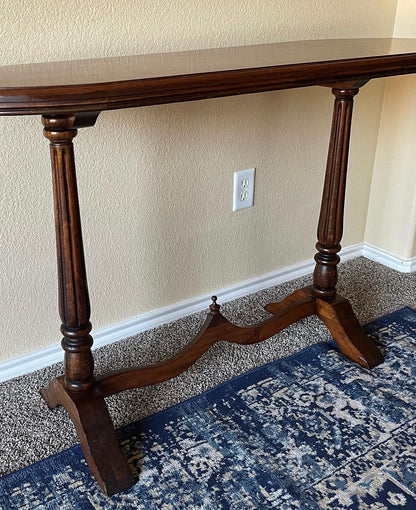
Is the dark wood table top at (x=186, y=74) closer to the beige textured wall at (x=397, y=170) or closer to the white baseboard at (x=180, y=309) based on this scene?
the beige textured wall at (x=397, y=170)

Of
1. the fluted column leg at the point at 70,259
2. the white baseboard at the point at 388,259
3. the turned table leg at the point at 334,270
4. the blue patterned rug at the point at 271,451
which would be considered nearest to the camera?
the fluted column leg at the point at 70,259

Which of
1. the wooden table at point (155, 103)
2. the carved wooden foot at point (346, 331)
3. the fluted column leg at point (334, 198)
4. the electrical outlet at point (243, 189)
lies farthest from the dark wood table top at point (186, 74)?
the carved wooden foot at point (346, 331)

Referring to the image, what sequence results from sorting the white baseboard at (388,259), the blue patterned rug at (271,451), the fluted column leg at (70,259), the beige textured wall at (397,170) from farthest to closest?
the white baseboard at (388,259) < the beige textured wall at (397,170) < the blue patterned rug at (271,451) < the fluted column leg at (70,259)

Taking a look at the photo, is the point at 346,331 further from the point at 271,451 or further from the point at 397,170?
the point at 397,170

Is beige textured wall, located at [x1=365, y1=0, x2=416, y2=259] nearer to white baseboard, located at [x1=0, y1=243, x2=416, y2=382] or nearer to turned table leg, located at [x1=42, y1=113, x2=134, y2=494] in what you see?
white baseboard, located at [x1=0, y1=243, x2=416, y2=382]

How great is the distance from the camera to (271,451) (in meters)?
1.20

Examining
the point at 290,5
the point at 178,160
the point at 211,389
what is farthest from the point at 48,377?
the point at 290,5

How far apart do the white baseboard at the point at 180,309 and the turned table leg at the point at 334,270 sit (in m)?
0.29

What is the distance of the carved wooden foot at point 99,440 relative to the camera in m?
1.11

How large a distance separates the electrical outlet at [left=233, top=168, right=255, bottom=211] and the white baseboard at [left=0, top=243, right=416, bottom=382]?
240 mm

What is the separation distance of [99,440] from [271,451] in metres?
0.33

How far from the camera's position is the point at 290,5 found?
149cm

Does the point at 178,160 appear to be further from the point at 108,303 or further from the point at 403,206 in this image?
the point at 403,206

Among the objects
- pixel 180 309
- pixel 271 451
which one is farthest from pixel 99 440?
pixel 180 309
